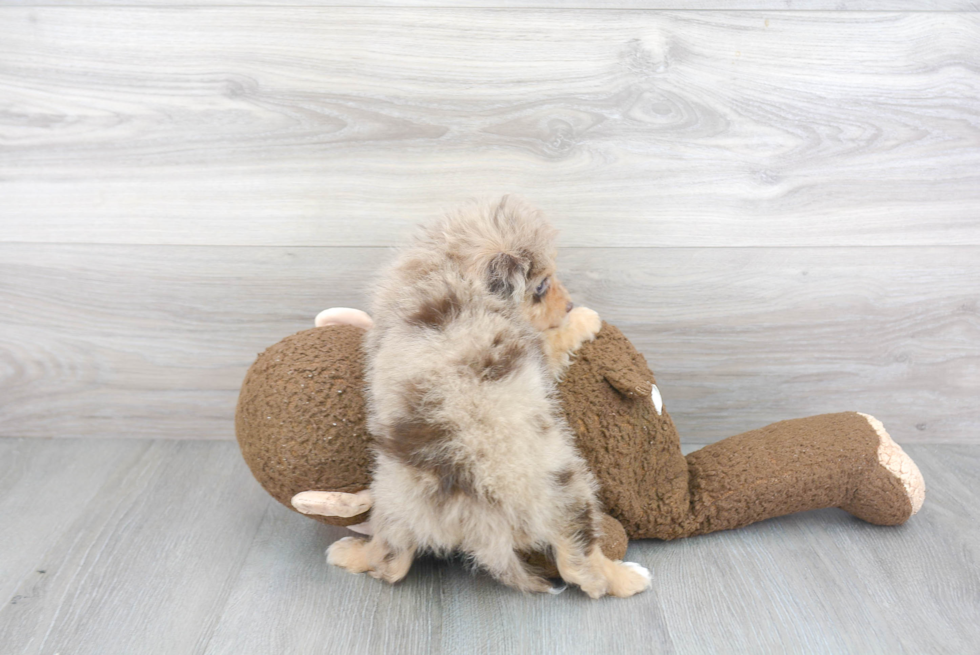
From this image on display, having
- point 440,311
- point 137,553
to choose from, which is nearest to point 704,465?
point 440,311

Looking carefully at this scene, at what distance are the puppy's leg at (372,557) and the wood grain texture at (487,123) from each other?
0.49 m

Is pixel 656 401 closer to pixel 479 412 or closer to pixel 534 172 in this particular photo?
pixel 479 412

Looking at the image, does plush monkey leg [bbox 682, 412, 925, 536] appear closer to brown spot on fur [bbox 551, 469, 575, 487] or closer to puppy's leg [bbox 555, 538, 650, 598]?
puppy's leg [bbox 555, 538, 650, 598]

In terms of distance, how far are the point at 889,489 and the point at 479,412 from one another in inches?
24.5

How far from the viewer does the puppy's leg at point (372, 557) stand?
88 cm

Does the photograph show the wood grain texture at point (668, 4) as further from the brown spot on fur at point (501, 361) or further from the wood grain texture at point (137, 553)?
the wood grain texture at point (137, 553)

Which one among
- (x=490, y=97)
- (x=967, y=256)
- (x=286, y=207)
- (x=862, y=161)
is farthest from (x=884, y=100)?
(x=286, y=207)

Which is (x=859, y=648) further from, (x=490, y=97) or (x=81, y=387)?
(x=81, y=387)

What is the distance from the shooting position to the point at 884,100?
3.64 feet

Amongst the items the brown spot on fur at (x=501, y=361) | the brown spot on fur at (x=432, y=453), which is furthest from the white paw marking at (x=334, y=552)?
the brown spot on fur at (x=501, y=361)

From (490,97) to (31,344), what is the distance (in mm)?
911

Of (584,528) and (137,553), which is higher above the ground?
(584,528)

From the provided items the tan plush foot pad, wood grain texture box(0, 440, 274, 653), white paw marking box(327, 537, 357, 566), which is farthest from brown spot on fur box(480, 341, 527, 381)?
the tan plush foot pad

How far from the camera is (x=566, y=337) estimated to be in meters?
0.90
